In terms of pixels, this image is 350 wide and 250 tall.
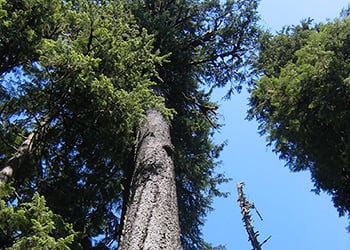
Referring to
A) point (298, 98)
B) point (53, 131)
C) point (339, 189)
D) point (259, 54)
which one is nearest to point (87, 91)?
point (53, 131)

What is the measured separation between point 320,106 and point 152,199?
3478mm

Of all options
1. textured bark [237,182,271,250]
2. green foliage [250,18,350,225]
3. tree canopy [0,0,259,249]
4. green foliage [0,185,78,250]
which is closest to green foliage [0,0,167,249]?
tree canopy [0,0,259,249]

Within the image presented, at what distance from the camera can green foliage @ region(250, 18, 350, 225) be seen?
680cm

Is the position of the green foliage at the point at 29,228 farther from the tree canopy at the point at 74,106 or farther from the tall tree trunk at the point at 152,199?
the tall tree trunk at the point at 152,199

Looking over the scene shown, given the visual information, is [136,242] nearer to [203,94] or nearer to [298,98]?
[298,98]

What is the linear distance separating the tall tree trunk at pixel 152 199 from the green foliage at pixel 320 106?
2.31m

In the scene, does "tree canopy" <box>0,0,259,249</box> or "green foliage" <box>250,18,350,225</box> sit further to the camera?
"green foliage" <box>250,18,350,225</box>

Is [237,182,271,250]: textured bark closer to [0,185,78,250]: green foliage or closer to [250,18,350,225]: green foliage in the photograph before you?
[250,18,350,225]: green foliage

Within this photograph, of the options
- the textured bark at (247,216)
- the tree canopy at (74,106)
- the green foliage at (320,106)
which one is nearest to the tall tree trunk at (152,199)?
the tree canopy at (74,106)

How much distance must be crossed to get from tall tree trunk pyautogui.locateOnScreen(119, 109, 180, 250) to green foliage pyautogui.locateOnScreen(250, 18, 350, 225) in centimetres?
231

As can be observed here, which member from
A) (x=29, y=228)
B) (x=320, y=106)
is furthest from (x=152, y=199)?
(x=320, y=106)

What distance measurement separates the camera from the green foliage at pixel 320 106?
6.80 meters

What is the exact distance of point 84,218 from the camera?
670 centimetres

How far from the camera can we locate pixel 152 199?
5.74 meters
